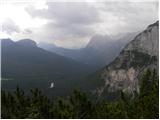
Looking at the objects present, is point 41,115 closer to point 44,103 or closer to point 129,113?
point 44,103

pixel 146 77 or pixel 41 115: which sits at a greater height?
pixel 146 77

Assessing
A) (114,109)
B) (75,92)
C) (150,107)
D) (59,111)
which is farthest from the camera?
(114,109)

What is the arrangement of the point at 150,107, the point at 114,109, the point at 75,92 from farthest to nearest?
the point at 114,109 < the point at 75,92 < the point at 150,107

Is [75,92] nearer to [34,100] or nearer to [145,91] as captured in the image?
[34,100]

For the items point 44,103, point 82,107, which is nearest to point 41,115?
point 44,103

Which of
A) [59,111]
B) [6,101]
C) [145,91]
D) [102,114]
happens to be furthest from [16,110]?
[145,91]

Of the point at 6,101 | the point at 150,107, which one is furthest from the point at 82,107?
the point at 150,107

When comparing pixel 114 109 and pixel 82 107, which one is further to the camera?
pixel 114 109

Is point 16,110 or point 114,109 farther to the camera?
point 114,109

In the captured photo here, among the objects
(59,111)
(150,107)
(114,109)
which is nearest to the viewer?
(150,107)
